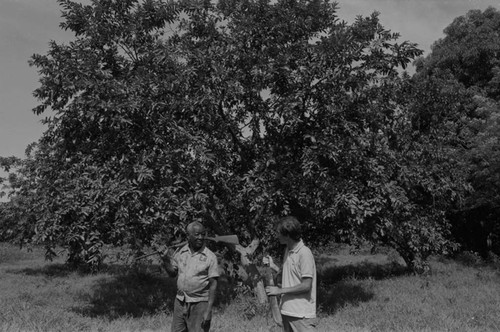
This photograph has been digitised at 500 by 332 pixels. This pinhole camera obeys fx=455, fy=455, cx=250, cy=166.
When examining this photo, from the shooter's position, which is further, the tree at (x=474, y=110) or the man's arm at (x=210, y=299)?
the tree at (x=474, y=110)

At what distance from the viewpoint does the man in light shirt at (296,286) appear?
3.79 metres

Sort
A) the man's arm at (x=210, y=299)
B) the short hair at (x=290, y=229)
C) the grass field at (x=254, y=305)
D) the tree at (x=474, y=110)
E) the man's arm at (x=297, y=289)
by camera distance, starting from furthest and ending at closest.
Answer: the tree at (x=474, y=110) < the grass field at (x=254, y=305) < the man's arm at (x=210, y=299) < the short hair at (x=290, y=229) < the man's arm at (x=297, y=289)

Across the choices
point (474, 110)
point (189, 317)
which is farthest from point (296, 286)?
point (474, 110)

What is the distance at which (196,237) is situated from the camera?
15.2 ft

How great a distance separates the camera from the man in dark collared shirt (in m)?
4.62

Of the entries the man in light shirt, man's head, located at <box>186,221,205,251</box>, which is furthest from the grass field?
the man in light shirt

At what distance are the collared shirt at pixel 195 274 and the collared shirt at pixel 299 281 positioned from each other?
1.03 metres

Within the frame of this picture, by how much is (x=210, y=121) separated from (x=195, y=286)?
4734 mm

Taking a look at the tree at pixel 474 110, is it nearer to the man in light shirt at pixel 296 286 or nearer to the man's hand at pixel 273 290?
the man in light shirt at pixel 296 286

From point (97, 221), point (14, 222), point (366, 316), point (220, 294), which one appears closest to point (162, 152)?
point (97, 221)

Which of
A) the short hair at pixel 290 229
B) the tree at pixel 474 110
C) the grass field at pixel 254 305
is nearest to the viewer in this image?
the short hair at pixel 290 229

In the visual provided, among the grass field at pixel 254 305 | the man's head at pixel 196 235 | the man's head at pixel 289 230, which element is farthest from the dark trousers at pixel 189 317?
the grass field at pixel 254 305

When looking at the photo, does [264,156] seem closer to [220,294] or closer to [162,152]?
[162,152]

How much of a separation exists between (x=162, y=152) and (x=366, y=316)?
502cm
